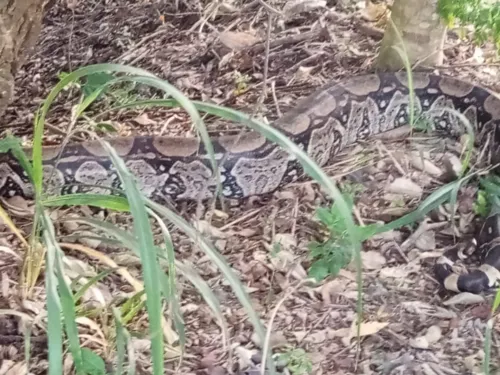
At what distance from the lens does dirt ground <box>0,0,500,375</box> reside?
277 centimetres

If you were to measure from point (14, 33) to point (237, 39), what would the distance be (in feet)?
6.89

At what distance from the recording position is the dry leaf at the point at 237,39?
5008 millimetres

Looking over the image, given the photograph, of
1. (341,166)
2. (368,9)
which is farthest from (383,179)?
(368,9)

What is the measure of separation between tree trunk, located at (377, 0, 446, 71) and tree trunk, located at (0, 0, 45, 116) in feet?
7.30

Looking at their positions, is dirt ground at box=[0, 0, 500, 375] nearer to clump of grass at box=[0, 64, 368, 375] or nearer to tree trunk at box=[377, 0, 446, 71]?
tree trunk at box=[377, 0, 446, 71]

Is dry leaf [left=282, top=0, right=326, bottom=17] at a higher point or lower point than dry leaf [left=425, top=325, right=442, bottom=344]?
higher

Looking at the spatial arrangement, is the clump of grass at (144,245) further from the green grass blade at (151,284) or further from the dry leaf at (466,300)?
the dry leaf at (466,300)

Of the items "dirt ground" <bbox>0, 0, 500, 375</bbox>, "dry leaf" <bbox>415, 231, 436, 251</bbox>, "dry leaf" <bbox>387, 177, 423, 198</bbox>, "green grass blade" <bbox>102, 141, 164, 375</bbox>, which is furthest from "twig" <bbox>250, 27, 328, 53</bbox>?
"green grass blade" <bbox>102, 141, 164, 375</bbox>

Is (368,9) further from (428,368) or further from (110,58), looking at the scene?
(428,368)

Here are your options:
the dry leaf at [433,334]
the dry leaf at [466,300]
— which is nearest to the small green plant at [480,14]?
the dry leaf at [466,300]

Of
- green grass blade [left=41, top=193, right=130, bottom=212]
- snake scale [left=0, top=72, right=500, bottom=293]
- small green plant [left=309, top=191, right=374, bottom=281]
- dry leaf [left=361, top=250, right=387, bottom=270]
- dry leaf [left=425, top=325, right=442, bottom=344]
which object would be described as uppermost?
green grass blade [left=41, top=193, right=130, bottom=212]

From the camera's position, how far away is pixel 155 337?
175cm

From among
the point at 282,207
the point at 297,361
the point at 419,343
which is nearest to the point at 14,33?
the point at 282,207

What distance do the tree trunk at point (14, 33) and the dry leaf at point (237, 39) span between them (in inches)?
70.2
